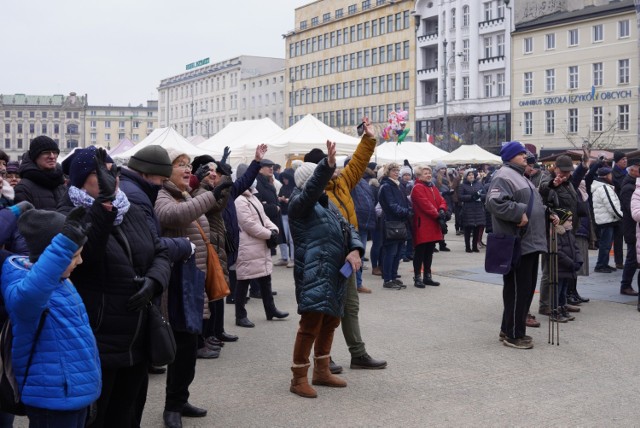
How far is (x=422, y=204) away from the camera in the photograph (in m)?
11.8

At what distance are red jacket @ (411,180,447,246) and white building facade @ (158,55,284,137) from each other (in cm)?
8369

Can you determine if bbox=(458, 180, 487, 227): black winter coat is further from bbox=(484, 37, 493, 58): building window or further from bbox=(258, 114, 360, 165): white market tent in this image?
bbox=(484, 37, 493, 58): building window

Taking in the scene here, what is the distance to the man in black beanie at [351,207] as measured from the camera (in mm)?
6461

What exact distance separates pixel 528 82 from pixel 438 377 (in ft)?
178

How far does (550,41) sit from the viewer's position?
180 ft

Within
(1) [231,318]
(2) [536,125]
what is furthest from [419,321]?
(2) [536,125]

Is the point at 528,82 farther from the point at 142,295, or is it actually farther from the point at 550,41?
the point at 142,295

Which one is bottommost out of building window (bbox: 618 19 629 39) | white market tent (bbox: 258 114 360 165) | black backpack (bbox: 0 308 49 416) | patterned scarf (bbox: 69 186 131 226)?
black backpack (bbox: 0 308 49 416)

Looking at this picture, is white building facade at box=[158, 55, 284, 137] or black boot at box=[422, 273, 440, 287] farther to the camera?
white building facade at box=[158, 55, 284, 137]

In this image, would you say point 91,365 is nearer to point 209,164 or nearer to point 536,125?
point 209,164

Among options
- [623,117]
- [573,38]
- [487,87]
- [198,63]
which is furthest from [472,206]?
[198,63]

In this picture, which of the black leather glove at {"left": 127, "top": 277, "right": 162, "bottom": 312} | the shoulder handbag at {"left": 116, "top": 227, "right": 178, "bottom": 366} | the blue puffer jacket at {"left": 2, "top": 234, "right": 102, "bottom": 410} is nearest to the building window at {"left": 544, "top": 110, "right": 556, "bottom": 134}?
the shoulder handbag at {"left": 116, "top": 227, "right": 178, "bottom": 366}

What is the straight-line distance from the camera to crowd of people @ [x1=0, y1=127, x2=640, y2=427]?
339cm

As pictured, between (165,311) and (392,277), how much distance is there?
7.33 meters
